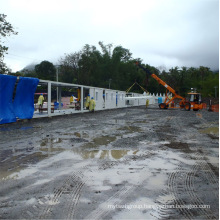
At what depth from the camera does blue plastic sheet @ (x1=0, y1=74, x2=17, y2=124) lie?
1280cm

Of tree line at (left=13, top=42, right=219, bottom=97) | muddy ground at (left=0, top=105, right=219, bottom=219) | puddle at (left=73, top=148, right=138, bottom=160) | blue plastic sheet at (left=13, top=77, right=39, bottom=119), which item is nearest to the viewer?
muddy ground at (left=0, top=105, right=219, bottom=219)

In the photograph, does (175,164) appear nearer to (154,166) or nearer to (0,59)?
(154,166)

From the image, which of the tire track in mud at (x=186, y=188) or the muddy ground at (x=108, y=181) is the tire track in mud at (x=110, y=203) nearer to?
the muddy ground at (x=108, y=181)

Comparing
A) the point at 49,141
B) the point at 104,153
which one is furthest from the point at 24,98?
the point at 104,153

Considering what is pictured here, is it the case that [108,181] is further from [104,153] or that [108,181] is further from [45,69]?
[45,69]

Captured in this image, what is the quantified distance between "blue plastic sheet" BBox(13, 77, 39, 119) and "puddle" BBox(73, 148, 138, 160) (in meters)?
8.49

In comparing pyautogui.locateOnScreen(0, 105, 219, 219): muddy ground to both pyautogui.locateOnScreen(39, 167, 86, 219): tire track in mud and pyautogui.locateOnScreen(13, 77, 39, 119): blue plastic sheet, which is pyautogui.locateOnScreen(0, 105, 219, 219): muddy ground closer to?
pyautogui.locateOnScreen(39, 167, 86, 219): tire track in mud

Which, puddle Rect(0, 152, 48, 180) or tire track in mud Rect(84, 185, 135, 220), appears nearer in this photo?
tire track in mud Rect(84, 185, 135, 220)

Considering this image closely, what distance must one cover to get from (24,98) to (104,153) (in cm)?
975

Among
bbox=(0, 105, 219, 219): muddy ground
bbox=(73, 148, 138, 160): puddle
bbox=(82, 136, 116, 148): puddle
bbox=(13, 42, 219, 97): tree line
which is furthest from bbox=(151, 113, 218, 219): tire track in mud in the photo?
bbox=(13, 42, 219, 97): tree line

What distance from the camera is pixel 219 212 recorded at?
3314 millimetres

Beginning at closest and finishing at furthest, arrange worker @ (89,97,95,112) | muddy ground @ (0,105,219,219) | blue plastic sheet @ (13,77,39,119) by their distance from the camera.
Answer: muddy ground @ (0,105,219,219)
blue plastic sheet @ (13,77,39,119)
worker @ (89,97,95,112)

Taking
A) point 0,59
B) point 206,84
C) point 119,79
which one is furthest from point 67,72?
point 206,84

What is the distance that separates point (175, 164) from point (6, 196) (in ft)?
11.9
